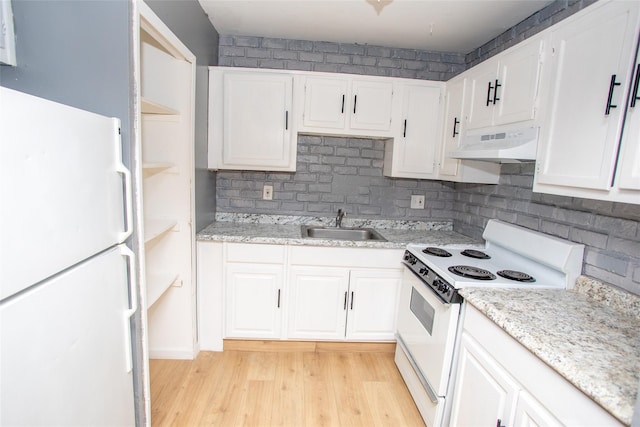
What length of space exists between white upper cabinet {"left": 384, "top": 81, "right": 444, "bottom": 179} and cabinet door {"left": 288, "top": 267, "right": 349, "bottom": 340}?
98 centimetres

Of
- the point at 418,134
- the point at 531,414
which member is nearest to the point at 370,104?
the point at 418,134

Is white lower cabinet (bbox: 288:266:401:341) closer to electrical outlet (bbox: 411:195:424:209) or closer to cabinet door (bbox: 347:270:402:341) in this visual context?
cabinet door (bbox: 347:270:402:341)

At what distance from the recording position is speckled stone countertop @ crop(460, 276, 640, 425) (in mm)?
864

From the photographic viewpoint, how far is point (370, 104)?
8.02ft

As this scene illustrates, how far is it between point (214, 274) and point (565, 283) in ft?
6.94

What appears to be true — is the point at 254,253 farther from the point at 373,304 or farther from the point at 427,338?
the point at 427,338

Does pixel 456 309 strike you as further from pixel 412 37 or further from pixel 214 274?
pixel 412 37

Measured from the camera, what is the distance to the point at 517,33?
7.02ft

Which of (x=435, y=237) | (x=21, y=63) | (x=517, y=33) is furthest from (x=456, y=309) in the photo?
(x=21, y=63)

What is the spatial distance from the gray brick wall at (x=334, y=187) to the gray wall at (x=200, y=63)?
0.27m

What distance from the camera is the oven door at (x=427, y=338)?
5.29ft

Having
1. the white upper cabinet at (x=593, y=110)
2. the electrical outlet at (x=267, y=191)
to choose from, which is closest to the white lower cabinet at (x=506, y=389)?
the white upper cabinet at (x=593, y=110)

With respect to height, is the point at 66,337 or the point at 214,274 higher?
the point at 66,337

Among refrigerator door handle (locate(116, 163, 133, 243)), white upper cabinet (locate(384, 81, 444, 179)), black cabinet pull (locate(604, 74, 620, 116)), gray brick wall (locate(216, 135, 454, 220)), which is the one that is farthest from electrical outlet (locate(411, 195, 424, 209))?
refrigerator door handle (locate(116, 163, 133, 243))
